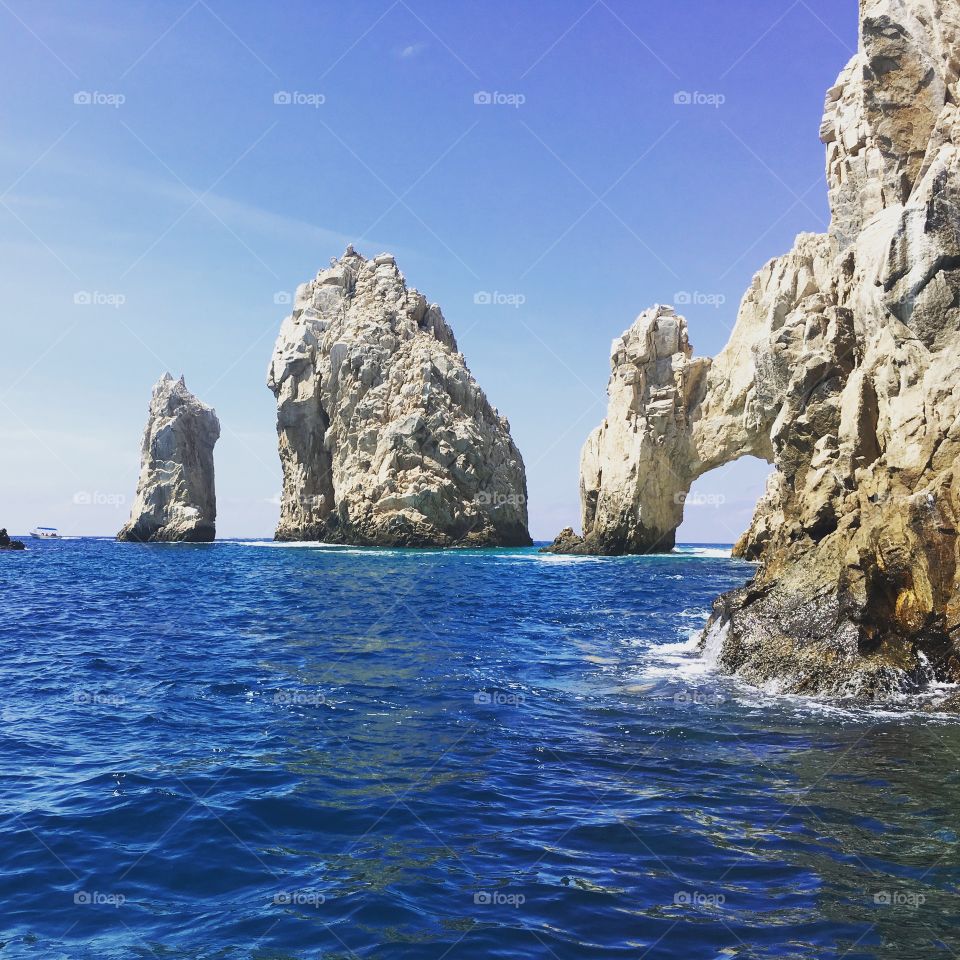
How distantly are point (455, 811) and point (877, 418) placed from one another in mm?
16373

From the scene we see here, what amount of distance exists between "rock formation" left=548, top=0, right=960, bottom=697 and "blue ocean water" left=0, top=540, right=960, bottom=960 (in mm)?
2334

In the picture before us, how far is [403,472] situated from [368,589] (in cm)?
5256

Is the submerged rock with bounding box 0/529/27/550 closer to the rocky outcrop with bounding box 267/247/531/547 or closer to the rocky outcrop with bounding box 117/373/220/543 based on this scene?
the rocky outcrop with bounding box 117/373/220/543

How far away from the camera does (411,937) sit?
657 cm

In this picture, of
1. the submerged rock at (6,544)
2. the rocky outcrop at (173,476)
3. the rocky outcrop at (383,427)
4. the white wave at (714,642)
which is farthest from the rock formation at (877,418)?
the submerged rock at (6,544)

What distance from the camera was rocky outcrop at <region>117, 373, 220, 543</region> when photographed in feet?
334

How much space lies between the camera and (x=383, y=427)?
9344 cm

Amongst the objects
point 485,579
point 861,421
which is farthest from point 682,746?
point 485,579

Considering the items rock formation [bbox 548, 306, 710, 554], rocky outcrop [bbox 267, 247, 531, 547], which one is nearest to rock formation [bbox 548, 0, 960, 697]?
rock formation [bbox 548, 306, 710, 554]

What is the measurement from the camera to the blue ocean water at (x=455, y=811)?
6.70m

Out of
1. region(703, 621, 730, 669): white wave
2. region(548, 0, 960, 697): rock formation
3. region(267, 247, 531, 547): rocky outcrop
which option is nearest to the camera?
region(548, 0, 960, 697): rock formation

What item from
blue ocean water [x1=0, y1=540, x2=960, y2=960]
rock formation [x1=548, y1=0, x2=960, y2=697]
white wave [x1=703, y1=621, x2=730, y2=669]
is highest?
rock formation [x1=548, y1=0, x2=960, y2=697]

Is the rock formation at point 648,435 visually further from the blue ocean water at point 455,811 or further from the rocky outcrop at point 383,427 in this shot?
the blue ocean water at point 455,811

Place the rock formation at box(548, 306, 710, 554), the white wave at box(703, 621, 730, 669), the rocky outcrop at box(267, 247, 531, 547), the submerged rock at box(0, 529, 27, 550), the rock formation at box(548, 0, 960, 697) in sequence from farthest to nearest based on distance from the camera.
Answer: the submerged rock at box(0, 529, 27, 550) → the rocky outcrop at box(267, 247, 531, 547) → the rock formation at box(548, 306, 710, 554) → the white wave at box(703, 621, 730, 669) → the rock formation at box(548, 0, 960, 697)
